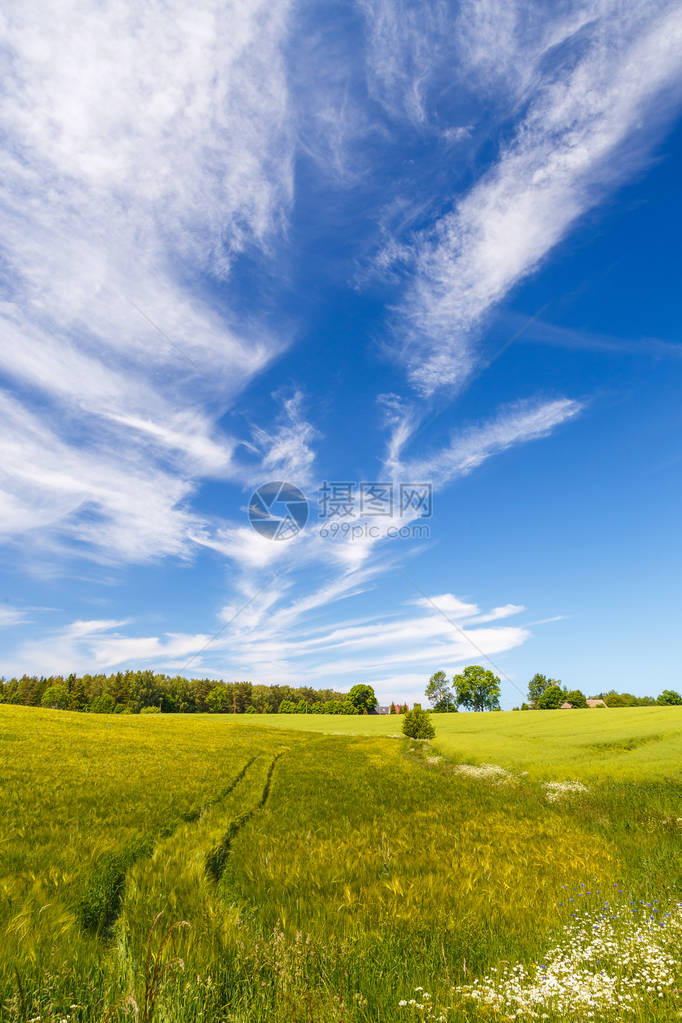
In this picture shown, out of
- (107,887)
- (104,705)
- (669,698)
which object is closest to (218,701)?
(104,705)

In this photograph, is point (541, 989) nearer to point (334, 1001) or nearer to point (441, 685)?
point (334, 1001)

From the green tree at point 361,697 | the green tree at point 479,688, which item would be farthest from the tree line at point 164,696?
the green tree at point 479,688

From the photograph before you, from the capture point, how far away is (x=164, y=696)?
134m

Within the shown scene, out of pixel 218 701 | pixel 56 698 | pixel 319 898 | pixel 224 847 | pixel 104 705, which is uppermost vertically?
pixel 56 698

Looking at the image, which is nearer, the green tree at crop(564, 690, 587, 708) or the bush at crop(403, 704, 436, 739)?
the bush at crop(403, 704, 436, 739)

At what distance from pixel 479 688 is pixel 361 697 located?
34.8 m

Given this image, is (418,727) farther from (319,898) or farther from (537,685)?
(537,685)

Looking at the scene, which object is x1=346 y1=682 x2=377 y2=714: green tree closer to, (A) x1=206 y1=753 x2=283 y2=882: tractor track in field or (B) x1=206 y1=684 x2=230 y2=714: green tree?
(B) x1=206 y1=684 x2=230 y2=714: green tree

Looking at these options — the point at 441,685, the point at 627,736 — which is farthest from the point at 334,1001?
the point at 441,685

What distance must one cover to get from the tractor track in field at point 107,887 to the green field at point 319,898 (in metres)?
0.04

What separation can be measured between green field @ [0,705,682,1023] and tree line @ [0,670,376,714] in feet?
421

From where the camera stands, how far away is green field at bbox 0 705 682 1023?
12.3ft

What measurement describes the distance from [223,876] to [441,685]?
14983 centimetres

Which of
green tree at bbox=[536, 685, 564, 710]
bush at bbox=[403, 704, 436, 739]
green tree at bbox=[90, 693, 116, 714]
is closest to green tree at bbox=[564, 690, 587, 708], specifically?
green tree at bbox=[536, 685, 564, 710]
